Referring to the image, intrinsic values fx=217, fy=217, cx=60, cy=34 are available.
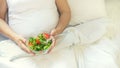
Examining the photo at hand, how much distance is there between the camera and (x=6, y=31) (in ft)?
4.39

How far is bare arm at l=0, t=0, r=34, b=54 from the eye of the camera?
1.29 meters

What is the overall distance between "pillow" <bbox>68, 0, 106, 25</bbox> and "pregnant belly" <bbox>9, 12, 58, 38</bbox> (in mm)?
223

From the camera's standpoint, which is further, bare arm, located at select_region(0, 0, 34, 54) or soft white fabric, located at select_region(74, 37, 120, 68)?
bare arm, located at select_region(0, 0, 34, 54)

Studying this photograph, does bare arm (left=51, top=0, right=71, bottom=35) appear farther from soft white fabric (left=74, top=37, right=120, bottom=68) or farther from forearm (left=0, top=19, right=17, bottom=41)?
forearm (left=0, top=19, right=17, bottom=41)

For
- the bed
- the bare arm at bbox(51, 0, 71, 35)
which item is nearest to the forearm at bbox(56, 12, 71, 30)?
the bare arm at bbox(51, 0, 71, 35)

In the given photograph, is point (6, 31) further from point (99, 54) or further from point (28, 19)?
point (99, 54)

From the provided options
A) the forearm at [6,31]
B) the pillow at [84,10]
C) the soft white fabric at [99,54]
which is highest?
the forearm at [6,31]

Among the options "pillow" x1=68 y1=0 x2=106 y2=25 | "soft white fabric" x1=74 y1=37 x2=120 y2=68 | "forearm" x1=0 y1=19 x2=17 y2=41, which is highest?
"forearm" x1=0 y1=19 x2=17 y2=41

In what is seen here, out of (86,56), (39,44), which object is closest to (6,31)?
(39,44)

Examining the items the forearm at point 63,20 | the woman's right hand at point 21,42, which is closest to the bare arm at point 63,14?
the forearm at point 63,20

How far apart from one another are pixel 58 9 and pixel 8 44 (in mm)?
410

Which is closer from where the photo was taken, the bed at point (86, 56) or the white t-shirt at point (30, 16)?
the bed at point (86, 56)

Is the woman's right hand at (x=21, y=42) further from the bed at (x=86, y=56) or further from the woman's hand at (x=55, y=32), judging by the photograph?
the woman's hand at (x=55, y=32)

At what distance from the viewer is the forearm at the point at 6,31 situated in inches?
52.1
